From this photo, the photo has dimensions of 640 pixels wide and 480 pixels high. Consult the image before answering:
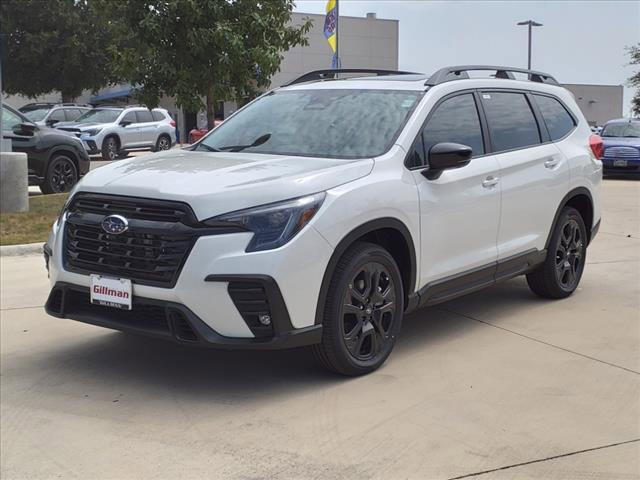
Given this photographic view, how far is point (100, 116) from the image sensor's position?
83.8ft

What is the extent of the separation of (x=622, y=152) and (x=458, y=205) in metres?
16.0

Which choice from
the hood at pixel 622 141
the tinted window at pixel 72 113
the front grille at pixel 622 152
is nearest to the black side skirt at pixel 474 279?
the front grille at pixel 622 152

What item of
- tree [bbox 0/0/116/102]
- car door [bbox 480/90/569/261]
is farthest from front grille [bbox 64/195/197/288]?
tree [bbox 0/0/116/102]

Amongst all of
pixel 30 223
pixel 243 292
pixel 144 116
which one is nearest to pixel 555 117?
pixel 243 292

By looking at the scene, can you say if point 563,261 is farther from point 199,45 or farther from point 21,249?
point 199,45

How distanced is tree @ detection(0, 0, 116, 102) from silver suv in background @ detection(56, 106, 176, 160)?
1241 centimetres

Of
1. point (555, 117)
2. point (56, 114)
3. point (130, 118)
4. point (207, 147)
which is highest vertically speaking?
point (56, 114)

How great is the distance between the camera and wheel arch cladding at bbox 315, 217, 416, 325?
4.34 meters

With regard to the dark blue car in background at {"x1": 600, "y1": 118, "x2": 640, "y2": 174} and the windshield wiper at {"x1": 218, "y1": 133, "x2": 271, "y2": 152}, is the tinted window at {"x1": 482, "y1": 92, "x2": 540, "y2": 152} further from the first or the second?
the dark blue car in background at {"x1": 600, "y1": 118, "x2": 640, "y2": 174}

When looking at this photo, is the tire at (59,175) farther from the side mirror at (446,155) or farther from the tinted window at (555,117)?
the side mirror at (446,155)

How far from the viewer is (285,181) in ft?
14.2

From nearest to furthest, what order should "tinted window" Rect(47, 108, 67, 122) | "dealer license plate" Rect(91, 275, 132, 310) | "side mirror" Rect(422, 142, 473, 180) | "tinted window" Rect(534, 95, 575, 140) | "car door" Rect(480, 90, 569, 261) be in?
"dealer license plate" Rect(91, 275, 132, 310)
"side mirror" Rect(422, 142, 473, 180)
"car door" Rect(480, 90, 569, 261)
"tinted window" Rect(534, 95, 575, 140)
"tinted window" Rect(47, 108, 67, 122)

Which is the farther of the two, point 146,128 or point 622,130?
point 146,128

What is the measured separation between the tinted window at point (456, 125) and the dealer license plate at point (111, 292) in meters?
2.11
